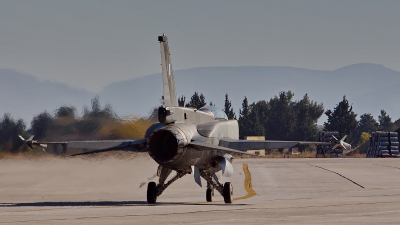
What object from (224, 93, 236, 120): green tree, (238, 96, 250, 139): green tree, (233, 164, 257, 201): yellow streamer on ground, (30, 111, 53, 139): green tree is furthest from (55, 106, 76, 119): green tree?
(238, 96, 250, 139): green tree

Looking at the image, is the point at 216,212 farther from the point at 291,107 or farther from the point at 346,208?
the point at 291,107

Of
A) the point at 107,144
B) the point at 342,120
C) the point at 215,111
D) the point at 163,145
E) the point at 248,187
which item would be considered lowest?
the point at 248,187

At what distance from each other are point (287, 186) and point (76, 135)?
10.9 meters

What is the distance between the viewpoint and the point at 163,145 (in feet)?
89.2

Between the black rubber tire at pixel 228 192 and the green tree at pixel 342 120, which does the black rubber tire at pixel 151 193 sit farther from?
the green tree at pixel 342 120

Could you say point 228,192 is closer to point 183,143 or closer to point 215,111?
point 183,143

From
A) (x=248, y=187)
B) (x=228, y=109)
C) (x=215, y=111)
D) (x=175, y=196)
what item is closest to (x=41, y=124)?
(x=175, y=196)

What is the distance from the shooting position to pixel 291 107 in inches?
5566

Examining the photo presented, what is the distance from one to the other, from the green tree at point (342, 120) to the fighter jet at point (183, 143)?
94138 mm

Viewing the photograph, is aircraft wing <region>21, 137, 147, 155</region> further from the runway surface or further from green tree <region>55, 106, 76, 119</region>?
green tree <region>55, 106, 76, 119</region>

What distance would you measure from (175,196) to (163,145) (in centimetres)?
856

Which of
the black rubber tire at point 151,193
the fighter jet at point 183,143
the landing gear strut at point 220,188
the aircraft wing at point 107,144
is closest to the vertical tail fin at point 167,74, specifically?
the fighter jet at point 183,143

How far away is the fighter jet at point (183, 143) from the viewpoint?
27000 mm

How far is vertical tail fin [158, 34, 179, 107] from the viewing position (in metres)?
28.5
